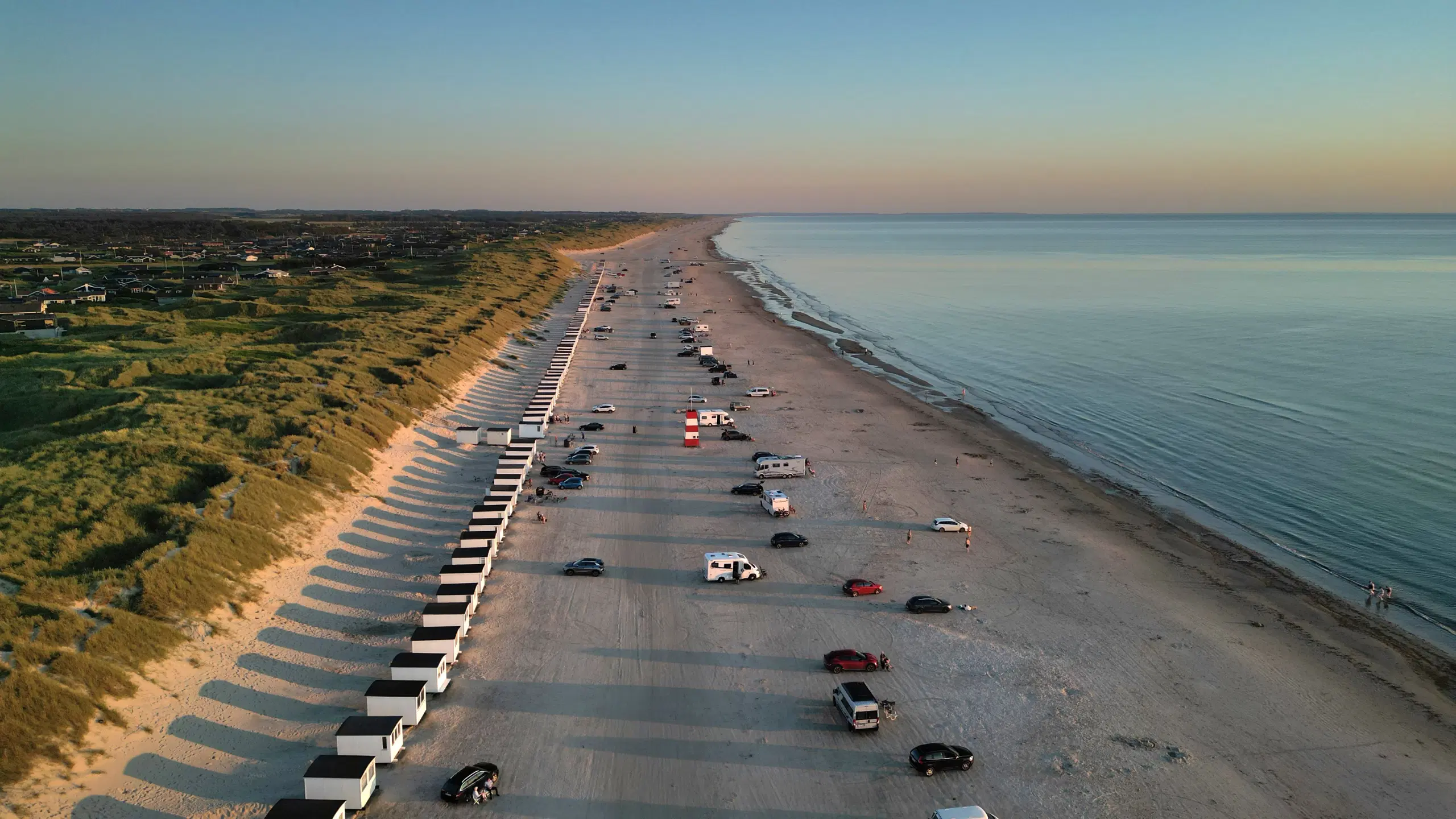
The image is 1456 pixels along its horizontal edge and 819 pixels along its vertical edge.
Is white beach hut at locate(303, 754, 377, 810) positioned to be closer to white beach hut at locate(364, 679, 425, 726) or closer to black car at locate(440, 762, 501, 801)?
black car at locate(440, 762, 501, 801)

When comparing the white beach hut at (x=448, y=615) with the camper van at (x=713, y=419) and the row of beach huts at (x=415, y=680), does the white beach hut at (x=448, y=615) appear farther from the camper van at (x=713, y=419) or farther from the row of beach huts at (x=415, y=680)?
the camper van at (x=713, y=419)

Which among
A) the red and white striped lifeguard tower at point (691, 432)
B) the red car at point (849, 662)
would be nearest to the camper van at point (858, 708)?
the red car at point (849, 662)

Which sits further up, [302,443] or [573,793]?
[302,443]

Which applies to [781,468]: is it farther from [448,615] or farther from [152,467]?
[152,467]

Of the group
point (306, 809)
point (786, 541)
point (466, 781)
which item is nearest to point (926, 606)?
point (786, 541)

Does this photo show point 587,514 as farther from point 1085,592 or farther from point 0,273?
point 0,273

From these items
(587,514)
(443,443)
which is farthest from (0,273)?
(587,514)
